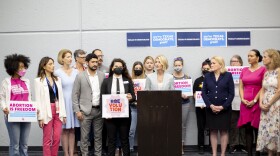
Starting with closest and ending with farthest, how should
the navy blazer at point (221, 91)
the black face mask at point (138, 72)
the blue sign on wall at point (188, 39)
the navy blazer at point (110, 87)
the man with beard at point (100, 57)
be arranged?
1. the navy blazer at point (110, 87)
2. the navy blazer at point (221, 91)
3. the black face mask at point (138, 72)
4. the man with beard at point (100, 57)
5. the blue sign on wall at point (188, 39)

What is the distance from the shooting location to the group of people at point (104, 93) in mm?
7367

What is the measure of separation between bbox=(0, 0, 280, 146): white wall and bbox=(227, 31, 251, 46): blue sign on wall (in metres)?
0.10

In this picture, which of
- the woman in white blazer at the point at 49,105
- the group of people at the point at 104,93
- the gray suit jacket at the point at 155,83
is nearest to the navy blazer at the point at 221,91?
the group of people at the point at 104,93

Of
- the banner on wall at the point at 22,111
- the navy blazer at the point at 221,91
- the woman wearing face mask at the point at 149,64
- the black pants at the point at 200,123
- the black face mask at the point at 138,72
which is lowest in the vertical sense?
the black pants at the point at 200,123

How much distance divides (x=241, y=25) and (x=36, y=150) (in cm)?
541

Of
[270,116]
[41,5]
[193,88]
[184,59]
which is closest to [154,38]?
[184,59]

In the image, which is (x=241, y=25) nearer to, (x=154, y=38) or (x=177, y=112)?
(x=154, y=38)

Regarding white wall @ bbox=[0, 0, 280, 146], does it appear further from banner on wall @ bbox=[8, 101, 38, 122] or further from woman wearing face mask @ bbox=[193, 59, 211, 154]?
banner on wall @ bbox=[8, 101, 38, 122]

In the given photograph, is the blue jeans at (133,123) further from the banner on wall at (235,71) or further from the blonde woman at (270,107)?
the blonde woman at (270,107)

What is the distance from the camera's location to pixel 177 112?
6.43 metres

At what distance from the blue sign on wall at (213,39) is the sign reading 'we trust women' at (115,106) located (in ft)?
9.67

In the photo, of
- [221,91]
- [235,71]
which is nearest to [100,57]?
[221,91]

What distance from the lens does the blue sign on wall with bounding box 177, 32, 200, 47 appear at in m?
9.70

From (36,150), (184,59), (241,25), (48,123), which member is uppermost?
(241,25)
